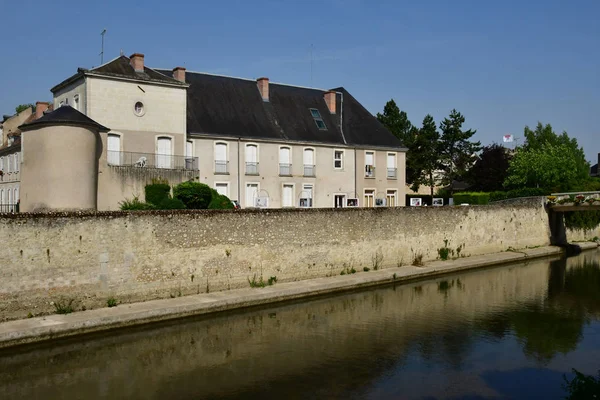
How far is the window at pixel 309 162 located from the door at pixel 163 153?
7.59 metres

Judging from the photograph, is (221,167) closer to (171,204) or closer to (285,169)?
(285,169)

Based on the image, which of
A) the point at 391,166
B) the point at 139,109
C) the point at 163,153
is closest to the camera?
the point at 139,109

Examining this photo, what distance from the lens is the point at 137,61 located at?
2177cm

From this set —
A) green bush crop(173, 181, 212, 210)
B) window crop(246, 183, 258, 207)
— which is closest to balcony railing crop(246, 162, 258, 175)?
window crop(246, 183, 258, 207)

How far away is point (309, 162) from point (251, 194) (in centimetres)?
364

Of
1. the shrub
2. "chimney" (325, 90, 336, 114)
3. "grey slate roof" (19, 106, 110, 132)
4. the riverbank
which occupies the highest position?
"chimney" (325, 90, 336, 114)

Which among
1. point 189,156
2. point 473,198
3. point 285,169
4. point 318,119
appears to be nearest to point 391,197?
point 318,119

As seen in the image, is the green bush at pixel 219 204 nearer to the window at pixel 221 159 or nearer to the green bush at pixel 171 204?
the green bush at pixel 171 204

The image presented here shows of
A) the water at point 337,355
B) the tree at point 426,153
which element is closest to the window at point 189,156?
the water at point 337,355

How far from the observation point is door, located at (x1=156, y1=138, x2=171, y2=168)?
22.1 metres

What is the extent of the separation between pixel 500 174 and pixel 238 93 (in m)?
25.0

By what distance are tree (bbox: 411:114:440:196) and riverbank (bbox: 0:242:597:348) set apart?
20550 mm

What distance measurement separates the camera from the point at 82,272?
526 inches

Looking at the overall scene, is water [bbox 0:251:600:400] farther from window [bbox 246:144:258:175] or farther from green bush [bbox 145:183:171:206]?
window [bbox 246:144:258:175]
